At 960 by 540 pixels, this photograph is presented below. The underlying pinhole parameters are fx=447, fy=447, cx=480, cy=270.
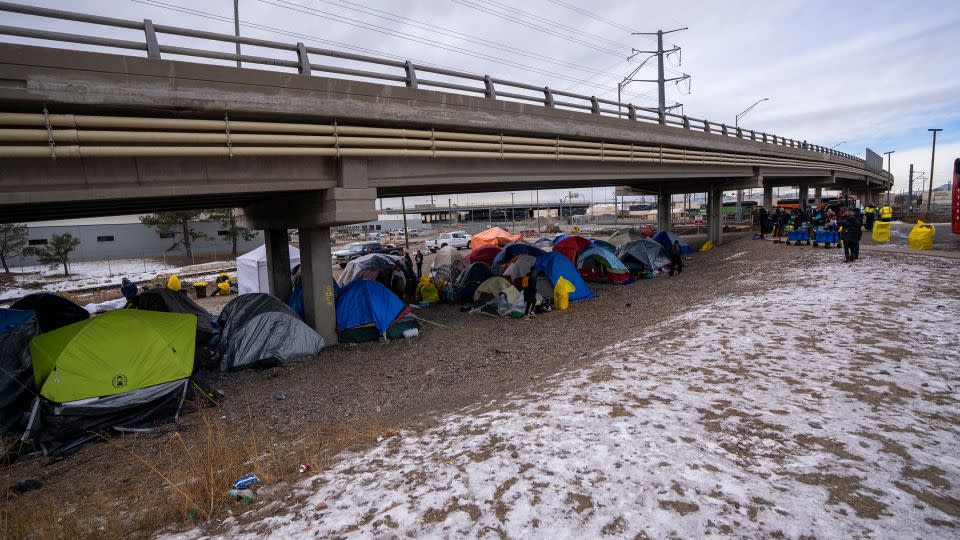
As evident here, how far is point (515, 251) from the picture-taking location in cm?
1691

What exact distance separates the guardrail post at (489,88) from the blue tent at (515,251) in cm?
601

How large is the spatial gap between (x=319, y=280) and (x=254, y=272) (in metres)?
9.36

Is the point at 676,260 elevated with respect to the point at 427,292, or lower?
elevated

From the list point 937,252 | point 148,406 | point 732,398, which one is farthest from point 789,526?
point 937,252

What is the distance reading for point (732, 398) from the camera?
536cm

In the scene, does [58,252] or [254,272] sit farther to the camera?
[58,252]

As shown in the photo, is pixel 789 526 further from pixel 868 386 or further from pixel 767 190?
pixel 767 190

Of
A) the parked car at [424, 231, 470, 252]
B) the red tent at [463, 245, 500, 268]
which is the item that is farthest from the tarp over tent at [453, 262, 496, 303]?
the parked car at [424, 231, 470, 252]

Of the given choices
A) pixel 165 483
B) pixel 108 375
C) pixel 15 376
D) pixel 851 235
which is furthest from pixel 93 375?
pixel 851 235

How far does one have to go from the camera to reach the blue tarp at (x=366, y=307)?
11391 millimetres

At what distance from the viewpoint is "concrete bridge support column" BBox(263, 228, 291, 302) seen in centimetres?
1420

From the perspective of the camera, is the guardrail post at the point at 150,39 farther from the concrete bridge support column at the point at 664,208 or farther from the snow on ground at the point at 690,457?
the concrete bridge support column at the point at 664,208

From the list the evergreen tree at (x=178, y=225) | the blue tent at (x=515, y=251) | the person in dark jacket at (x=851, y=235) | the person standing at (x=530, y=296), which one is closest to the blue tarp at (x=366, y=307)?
the person standing at (x=530, y=296)

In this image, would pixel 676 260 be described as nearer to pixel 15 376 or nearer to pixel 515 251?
pixel 515 251
